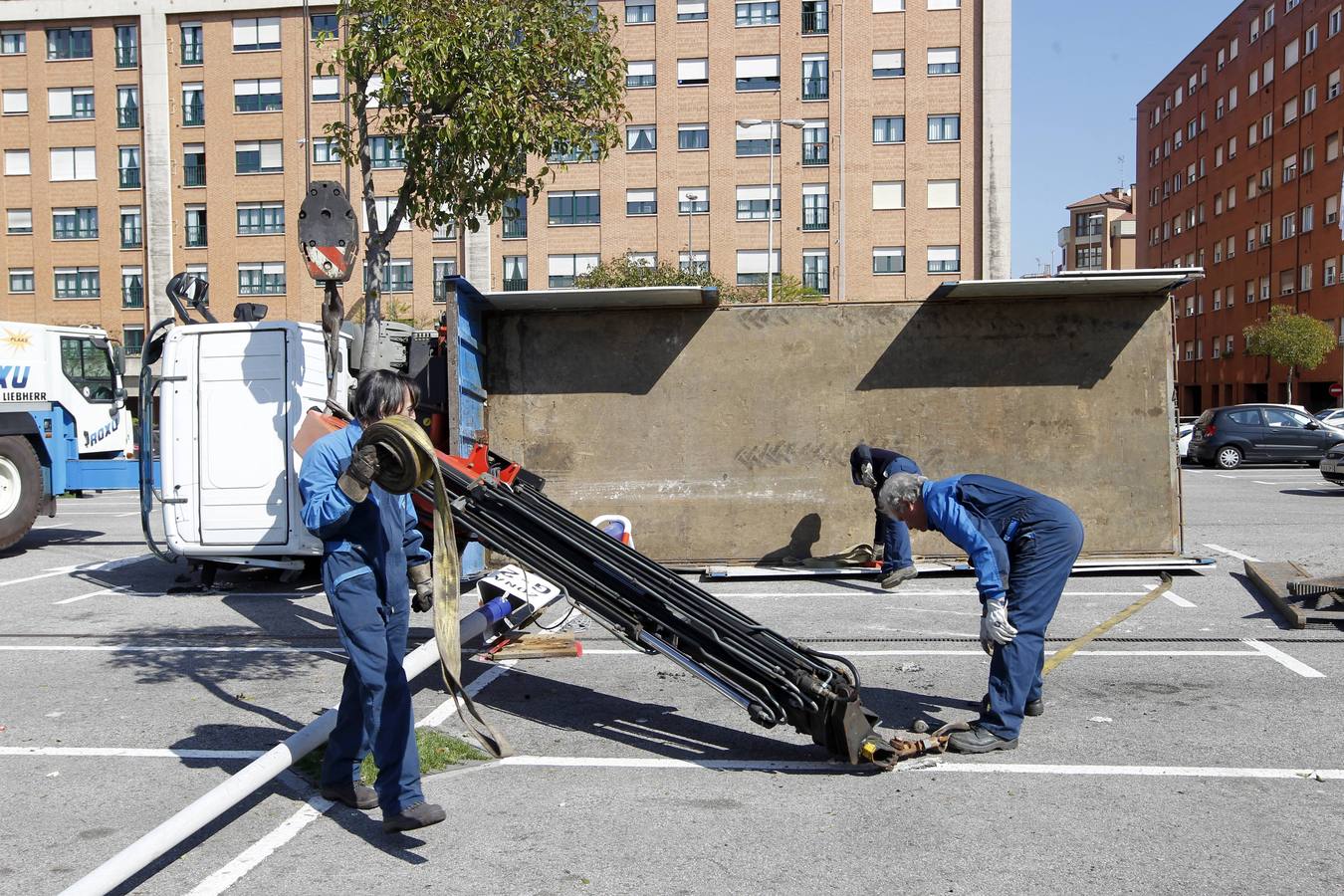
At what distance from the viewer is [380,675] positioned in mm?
4562

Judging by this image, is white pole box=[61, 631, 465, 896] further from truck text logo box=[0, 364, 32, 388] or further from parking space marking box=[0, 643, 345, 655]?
truck text logo box=[0, 364, 32, 388]

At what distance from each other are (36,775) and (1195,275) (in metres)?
9.47

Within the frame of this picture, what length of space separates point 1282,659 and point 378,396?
6107 mm

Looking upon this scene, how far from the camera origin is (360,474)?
4316mm

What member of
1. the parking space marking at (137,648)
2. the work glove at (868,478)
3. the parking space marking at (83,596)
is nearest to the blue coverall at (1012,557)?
the work glove at (868,478)

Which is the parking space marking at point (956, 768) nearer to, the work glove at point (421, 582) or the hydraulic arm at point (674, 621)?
the hydraulic arm at point (674, 621)

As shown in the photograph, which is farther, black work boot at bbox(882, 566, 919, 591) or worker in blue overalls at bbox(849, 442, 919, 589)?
black work boot at bbox(882, 566, 919, 591)

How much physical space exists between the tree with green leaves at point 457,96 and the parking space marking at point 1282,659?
24.0ft

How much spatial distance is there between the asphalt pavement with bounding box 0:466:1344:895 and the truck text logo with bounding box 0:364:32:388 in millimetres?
5458

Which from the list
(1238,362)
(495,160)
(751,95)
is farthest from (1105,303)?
(1238,362)

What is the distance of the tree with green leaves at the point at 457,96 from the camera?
10.5m

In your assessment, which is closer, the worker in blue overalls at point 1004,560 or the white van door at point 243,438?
the worker in blue overalls at point 1004,560

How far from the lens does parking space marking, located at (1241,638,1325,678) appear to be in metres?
7.11

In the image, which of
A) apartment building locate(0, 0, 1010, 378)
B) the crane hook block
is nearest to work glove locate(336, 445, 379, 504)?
the crane hook block
